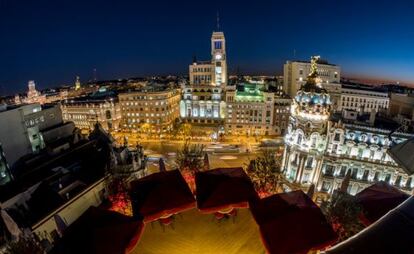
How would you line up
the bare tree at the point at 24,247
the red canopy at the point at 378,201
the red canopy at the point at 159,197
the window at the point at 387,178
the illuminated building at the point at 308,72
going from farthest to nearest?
1. the illuminated building at the point at 308,72
2. the window at the point at 387,178
3. the red canopy at the point at 159,197
4. the red canopy at the point at 378,201
5. the bare tree at the point at 24,247

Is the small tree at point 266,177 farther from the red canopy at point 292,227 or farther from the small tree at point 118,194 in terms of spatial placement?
the small tree at point 118,194

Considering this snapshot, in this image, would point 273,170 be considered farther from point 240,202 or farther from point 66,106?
point 66,106

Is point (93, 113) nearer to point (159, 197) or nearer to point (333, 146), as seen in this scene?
point (159, 197)

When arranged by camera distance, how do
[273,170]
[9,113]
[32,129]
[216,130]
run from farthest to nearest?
[216,130], [32,129], [9,113], [273,170]

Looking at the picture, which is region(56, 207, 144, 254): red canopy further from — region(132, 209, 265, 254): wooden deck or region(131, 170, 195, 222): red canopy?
region(132, 209, 265, 254): wooden deck

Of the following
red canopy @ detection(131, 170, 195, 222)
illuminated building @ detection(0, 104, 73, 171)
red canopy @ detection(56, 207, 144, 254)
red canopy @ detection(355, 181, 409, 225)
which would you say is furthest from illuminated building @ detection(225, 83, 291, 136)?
red canopy @ detection(56, 207, 144, 254)

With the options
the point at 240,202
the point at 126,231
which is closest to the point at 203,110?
the point at 240,202

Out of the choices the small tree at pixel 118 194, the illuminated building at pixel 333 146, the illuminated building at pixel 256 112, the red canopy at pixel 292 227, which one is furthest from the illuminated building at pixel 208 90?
the red canopy at pixel 292 227

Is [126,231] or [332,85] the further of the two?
[332,85]
